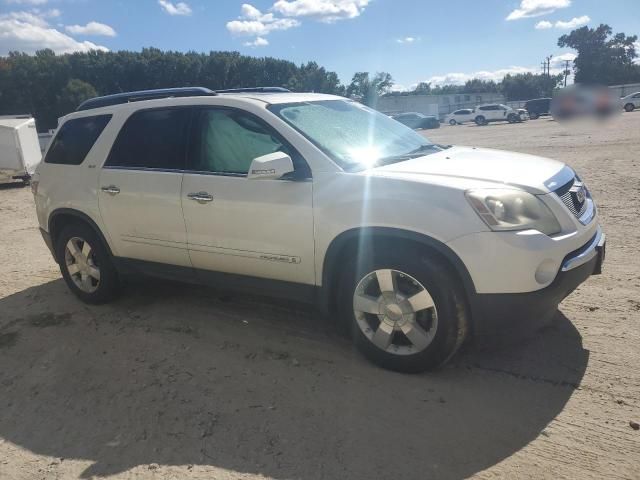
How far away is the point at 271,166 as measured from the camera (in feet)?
11.2

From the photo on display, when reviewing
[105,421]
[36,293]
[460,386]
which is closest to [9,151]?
[36,293]

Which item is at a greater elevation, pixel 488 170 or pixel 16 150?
pixel 488 170

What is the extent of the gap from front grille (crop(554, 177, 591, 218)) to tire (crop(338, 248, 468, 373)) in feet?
2.95

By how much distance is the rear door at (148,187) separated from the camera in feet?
13.8

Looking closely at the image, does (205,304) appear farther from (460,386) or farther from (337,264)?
(460,386)

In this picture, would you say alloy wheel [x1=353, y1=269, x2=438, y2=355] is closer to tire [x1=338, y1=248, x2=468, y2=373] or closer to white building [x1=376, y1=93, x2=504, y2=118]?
tire [x1=338, y1=248, x2=468, y2=373]

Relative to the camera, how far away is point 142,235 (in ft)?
14.6

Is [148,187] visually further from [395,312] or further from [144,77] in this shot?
[144,77]

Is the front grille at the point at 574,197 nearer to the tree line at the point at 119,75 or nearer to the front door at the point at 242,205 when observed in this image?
the front door at the point at 242,205

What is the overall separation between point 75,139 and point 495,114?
151ft

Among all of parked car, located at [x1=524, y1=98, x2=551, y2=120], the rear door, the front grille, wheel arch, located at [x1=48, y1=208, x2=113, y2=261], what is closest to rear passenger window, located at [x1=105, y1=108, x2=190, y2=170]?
the rear door

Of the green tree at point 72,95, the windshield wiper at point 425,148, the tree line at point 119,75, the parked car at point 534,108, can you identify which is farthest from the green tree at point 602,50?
the green tree at point 72,95

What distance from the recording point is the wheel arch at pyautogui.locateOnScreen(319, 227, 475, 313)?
3.08m

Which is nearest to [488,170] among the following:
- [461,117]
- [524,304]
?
[524,304]
